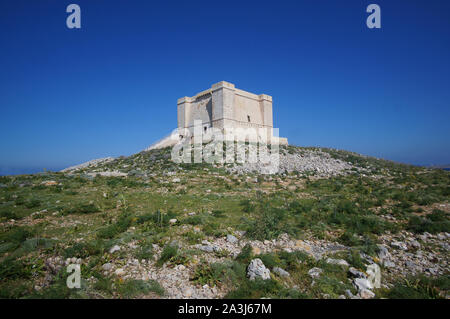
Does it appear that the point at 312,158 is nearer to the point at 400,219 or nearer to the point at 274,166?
the point at 274,166

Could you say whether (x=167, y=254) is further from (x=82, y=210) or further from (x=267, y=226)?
(x=82, y=210)

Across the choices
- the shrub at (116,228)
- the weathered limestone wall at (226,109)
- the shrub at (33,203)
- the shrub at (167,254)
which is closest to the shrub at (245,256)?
the shrub at (167,254)

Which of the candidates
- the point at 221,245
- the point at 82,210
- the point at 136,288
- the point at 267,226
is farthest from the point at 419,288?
the point at 82,210

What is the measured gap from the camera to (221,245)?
Answer: 5.38 m

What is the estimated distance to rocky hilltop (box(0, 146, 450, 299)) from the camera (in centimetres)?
378

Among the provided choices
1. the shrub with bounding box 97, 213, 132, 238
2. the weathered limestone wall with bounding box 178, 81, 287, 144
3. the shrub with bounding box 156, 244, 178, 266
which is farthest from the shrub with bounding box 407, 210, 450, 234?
the weathered limestone wall with bounding box 178, 81, 287, 144

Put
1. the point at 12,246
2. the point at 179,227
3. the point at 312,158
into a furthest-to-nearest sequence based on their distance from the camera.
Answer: the point at 312,158, the point at 179,227, the point at 12,246

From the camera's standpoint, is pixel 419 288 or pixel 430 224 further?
pixel 430 224

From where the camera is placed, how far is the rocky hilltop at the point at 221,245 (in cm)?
378

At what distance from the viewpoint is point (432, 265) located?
462 centimetres

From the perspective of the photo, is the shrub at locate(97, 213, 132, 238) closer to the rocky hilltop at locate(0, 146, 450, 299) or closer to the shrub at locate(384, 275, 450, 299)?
the rocky hilltop at locate(0, 146, 450, 299)

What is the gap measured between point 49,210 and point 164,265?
569 centimetres

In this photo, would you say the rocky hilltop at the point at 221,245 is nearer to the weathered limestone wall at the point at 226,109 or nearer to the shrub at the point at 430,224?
the shrub at the point at 430,224
